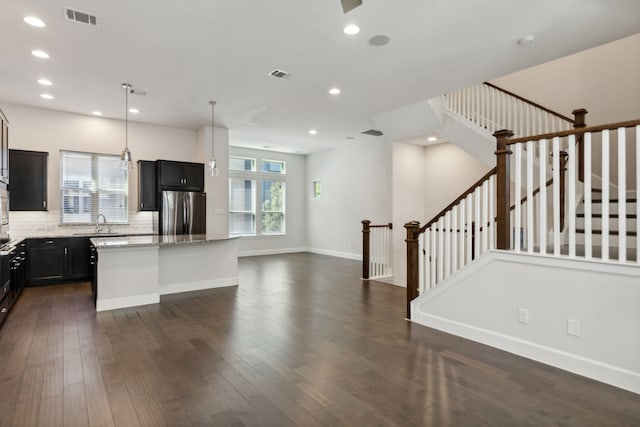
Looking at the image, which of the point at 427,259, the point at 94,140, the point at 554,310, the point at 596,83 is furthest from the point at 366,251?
the point at 94,140

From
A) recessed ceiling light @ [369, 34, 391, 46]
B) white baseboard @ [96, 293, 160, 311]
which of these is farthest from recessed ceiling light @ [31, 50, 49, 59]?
recessed ceiling light @ [369, 34, 391, 46]

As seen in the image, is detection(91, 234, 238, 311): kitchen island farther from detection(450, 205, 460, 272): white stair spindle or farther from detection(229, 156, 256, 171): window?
detection(229, 156, 256, 171): window

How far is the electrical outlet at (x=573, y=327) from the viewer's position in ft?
9.30

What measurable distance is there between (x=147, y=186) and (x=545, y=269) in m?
6.89

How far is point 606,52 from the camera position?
18.8 feet

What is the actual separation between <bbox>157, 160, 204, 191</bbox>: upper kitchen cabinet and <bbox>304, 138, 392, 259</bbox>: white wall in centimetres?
406

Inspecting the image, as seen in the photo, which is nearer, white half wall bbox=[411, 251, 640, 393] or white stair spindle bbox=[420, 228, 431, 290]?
white half wall bbox=[411, 251, 640, 393]

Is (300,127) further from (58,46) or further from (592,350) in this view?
(592,350)

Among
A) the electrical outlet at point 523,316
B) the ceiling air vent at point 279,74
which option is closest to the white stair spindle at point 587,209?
the electrical outlet at point 523,316

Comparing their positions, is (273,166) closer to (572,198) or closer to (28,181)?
(28,181)

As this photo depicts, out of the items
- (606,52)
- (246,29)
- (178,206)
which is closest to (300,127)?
(178,206)

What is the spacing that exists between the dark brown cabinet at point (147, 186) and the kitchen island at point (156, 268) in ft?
6.19

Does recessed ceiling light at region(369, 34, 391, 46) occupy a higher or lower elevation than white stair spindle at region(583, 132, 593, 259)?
higher

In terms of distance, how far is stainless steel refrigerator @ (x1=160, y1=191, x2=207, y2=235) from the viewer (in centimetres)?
A: 686
